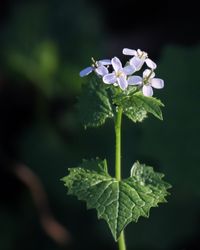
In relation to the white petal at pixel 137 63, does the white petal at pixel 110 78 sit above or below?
below

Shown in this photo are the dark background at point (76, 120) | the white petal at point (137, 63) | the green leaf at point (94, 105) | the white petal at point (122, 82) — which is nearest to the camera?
the white petal at point (122, 82)

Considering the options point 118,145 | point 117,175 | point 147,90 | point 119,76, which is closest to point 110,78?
point 119,76

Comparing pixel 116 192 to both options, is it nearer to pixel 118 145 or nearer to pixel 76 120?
pixel 118 145

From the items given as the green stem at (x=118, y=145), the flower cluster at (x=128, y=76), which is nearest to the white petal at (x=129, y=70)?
the flower cluster at (x=128, y=76)

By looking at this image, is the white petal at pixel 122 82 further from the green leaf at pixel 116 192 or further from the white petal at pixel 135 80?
the green leaf at pixel 116 192

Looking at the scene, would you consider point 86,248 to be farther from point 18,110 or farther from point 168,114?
point 18,110

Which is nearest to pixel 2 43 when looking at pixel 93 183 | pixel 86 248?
pixel 86 248
